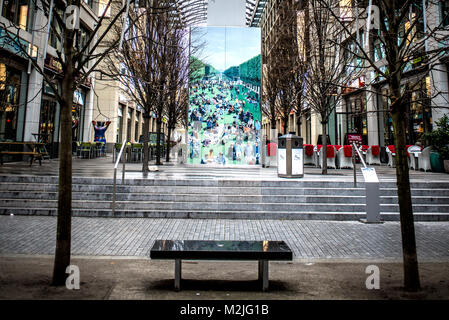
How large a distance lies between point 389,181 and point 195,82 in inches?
482

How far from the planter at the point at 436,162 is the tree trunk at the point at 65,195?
56.7 ft

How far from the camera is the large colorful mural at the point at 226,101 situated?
1758 cm

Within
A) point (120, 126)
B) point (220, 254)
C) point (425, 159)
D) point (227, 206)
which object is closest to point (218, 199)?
point (227, 206)

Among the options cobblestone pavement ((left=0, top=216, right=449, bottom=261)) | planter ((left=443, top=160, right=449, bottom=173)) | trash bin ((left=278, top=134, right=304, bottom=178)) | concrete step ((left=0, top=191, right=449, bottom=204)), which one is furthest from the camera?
planter ((left=443, top=160, right=449, bottom=173))

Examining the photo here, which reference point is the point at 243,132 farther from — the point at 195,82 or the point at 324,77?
the point at 324,77

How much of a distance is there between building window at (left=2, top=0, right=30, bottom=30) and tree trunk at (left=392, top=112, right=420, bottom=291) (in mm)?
19458

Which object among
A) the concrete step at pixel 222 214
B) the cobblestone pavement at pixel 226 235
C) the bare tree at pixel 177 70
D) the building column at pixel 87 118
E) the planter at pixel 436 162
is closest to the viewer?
the cobblestone pavement at pixel 226 235

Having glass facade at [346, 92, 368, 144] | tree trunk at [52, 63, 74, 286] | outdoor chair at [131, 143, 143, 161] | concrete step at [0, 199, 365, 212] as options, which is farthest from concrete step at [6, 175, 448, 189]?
glass facade at [346, 92, 368, 144]

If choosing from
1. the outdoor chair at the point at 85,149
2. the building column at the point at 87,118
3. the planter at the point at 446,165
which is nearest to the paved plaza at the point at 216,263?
the planter at the point at 446,165

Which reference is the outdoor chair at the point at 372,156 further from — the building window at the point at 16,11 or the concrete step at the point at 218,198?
the building window at the point at 16,11

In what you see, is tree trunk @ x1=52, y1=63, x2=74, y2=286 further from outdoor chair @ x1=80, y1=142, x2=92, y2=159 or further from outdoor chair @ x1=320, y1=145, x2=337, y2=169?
outdoor chair @ x1=80, y1=142, x2=92, y2=159

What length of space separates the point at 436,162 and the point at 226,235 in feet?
46.6

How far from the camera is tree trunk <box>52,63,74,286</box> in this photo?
3.94 metres
